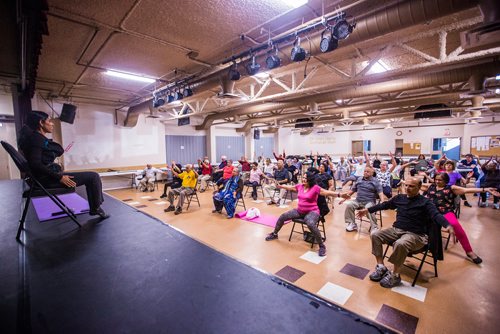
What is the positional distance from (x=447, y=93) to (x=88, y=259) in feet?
26.3

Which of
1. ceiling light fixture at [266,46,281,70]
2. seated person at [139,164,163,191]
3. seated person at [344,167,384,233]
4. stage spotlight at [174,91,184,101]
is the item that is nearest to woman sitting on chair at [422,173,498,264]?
seated person at [344,167,384,233]

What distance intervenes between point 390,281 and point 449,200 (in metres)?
1.64

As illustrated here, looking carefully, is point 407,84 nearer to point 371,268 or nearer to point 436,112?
point 371,268

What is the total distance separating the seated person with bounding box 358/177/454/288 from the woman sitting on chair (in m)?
0.84

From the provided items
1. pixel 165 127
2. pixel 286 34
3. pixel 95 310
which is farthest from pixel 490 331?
pixel 165 127

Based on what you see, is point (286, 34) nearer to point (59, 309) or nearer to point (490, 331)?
point (59, 309)

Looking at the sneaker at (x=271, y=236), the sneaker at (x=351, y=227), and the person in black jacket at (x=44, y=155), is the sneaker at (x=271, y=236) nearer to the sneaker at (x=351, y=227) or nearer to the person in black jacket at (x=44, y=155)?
the sneaker at (x=351, y=227)

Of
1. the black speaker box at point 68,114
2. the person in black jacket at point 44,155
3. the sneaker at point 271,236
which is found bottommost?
the sneaker at point 271,236

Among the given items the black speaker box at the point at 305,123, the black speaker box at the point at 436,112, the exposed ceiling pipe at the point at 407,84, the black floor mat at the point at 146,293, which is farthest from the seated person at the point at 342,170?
the black floor mat at the point at 146,293

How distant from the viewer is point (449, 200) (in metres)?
3.14

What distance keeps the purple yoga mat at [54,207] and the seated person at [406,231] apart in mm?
3342

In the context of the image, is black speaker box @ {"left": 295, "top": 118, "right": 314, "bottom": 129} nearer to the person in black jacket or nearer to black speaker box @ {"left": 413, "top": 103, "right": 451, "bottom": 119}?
black speaker box @ {"left": 413, "top": 103, "right": 451, "bottom": 119}

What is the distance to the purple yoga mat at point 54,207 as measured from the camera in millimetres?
2291

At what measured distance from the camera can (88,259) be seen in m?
1.41
